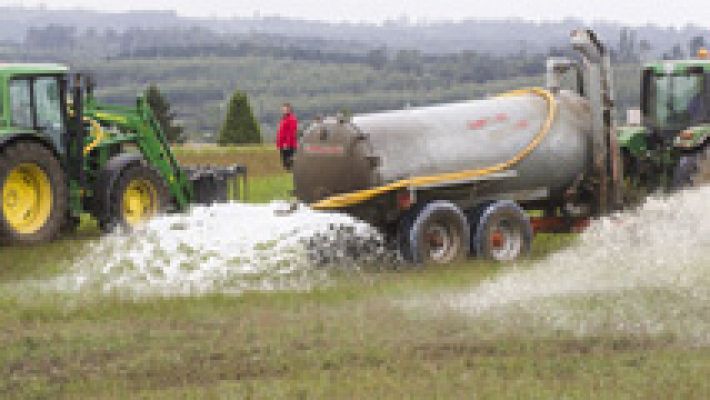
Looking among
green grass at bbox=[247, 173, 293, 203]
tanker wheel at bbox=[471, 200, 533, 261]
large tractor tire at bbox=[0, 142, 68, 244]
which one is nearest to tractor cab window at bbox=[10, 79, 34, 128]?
large tractor tire at bbox=[0, 142, 68, 244]

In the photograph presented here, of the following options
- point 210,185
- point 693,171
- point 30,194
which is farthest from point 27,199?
point 693,171

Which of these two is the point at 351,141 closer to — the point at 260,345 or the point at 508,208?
the point at 508,208

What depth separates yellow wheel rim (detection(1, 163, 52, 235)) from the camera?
55.2 feet

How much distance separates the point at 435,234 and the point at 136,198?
5.70 m

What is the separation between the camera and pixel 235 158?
4469 cm

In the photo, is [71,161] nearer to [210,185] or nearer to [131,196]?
[131,196]

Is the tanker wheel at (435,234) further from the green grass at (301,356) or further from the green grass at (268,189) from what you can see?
the green grass at (268,189)

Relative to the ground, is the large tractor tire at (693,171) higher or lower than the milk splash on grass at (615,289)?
higher

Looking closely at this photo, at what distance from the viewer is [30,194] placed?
17234 millimetres

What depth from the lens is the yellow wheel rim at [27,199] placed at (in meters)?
16.8

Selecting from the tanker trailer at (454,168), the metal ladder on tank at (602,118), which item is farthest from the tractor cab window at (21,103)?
the metal ladder on tank at (602,118)

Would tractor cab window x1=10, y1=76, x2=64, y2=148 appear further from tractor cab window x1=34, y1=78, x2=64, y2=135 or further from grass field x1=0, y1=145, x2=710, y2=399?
grass field x1=0, y1=145, x2=710, y2=399

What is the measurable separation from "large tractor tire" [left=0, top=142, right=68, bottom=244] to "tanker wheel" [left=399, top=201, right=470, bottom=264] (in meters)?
4.85

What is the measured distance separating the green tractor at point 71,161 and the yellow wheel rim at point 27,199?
0.04 feet
